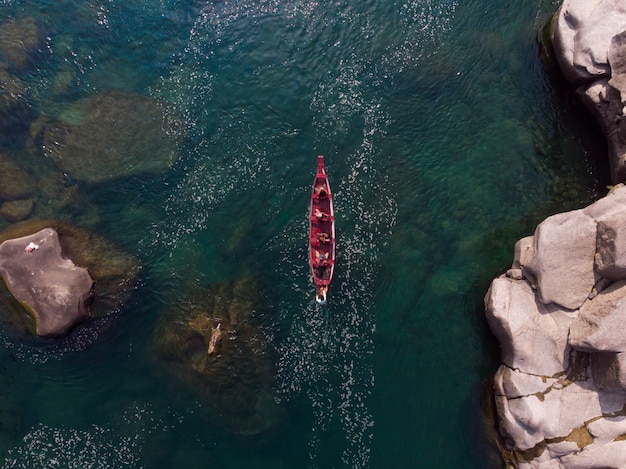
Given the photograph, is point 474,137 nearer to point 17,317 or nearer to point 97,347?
point 97,347

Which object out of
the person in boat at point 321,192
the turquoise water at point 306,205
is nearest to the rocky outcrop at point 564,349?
the turquoise water at point 306,205

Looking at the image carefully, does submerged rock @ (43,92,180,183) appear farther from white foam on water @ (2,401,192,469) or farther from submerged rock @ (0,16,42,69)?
A: white foam on water @ (2,401,192,469)

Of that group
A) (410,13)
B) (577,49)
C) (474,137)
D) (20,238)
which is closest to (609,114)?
(577,49)

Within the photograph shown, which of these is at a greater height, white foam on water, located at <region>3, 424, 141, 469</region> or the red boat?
the red boat

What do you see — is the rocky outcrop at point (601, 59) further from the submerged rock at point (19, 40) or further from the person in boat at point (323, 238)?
the submerged rock at point (19, 40)

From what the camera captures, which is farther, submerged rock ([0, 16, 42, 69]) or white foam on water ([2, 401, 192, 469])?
submerged rock ([0, 16, 42, 69])

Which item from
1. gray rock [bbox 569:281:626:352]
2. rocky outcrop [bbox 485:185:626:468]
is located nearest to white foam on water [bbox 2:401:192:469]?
rocky outcrop [bbox 485:185:626:468]
